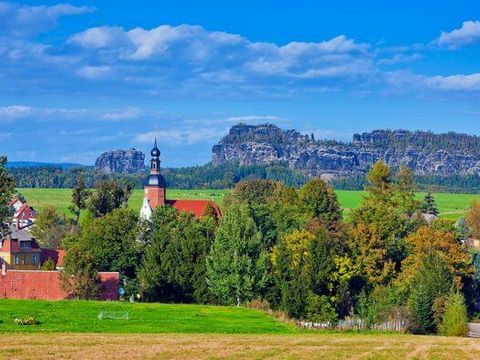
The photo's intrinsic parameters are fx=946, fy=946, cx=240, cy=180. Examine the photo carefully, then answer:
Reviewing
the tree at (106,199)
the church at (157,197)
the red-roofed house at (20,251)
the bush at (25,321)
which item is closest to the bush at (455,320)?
the bush at (25,321)

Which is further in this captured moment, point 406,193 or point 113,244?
point 406,193

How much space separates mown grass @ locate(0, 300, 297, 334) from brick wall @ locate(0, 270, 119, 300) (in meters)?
10.4

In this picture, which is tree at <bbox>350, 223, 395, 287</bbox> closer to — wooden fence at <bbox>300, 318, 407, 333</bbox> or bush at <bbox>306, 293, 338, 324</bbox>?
bush at <bbox>306, 293, 338, 324</bbox>

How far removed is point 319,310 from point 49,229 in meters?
63.3

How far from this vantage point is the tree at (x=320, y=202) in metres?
100

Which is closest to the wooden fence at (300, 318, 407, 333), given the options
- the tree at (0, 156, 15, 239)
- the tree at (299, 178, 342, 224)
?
the tree at (0, 156, 15, 239)

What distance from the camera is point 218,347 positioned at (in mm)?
37844

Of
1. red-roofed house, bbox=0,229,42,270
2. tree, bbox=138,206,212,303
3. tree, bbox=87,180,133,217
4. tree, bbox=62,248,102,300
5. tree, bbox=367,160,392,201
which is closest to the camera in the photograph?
tree, bbox=62,248,102,300

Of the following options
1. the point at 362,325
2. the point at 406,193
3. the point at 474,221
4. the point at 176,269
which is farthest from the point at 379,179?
the point at 362,325

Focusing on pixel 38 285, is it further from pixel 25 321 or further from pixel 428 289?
pixel 428 289

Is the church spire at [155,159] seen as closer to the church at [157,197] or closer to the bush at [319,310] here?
the church at [157,197]

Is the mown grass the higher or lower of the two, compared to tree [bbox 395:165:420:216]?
lower

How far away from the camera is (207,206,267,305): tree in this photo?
64.2 metres

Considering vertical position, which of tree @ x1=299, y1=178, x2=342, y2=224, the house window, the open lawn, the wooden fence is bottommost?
the wooden fence
